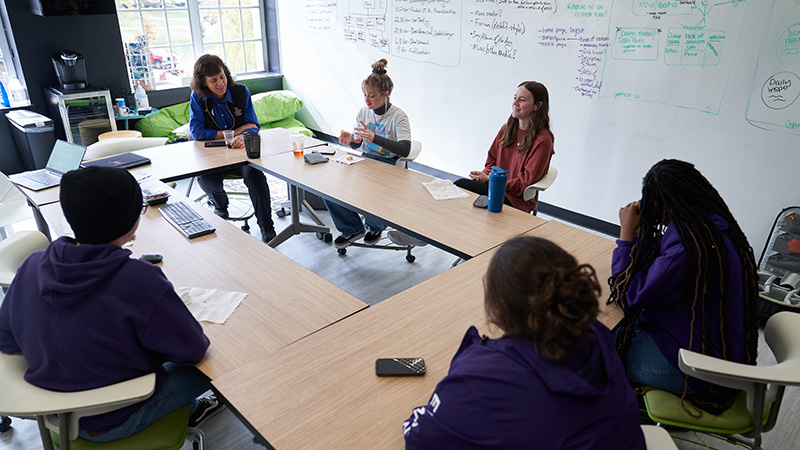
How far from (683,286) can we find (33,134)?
5.13 metres

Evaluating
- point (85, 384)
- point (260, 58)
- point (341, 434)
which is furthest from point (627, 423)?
point (260, 58)

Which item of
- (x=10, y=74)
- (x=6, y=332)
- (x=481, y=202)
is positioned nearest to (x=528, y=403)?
(x=6, y=332)

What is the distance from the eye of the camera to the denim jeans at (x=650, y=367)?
1.63 m

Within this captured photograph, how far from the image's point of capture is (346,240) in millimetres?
3592

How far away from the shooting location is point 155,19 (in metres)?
5.63

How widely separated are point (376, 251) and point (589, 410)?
2.88 m

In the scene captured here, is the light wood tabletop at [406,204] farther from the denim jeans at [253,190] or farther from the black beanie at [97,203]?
the black beanie at [97,203]

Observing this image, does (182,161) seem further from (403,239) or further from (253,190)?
(403,239)

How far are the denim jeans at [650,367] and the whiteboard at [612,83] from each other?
87.6 inches

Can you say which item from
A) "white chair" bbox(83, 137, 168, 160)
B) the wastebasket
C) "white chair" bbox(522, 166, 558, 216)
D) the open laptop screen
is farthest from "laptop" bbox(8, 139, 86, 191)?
"white chair" bbox(522, 166, 558, 216)

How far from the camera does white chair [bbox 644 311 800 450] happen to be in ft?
4.60

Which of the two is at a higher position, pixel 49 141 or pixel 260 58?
pixel 260 58

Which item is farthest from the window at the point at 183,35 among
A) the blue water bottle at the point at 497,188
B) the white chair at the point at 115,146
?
the blue water bottle at the point at 497,188

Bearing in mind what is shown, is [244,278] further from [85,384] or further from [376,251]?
[376,251]
